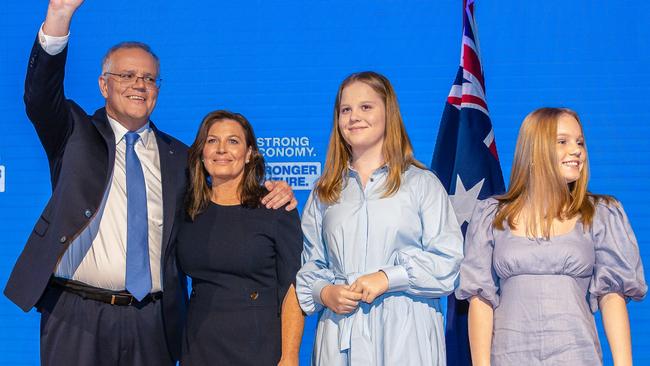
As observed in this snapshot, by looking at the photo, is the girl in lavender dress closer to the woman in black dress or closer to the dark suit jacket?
the woman in black dress

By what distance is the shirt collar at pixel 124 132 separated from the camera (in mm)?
2910

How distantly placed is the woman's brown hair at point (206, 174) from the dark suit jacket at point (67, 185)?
0.07m

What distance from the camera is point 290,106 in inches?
156

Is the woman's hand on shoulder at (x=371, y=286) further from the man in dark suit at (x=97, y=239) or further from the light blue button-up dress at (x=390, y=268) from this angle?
the man in dark suit at (x=97, y=239)

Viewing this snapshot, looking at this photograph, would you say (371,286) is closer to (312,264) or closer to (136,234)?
(312,264)

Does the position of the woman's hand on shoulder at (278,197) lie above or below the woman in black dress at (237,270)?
above

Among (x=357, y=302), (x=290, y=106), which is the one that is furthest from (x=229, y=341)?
(x=290, y=106)

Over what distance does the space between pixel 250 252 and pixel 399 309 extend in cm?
55

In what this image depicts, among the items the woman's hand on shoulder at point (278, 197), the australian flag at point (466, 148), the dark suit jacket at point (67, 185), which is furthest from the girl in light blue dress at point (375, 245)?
the australian flag at point (466, 148)

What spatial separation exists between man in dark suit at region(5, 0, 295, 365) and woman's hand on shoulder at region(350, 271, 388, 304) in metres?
0.51

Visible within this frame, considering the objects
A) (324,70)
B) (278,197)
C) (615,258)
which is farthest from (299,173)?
(615,258)

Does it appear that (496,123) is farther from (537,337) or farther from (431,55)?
(537,337)

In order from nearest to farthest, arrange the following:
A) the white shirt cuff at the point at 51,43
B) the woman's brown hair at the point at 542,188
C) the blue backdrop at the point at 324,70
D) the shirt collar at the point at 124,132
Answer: the woman's brown hair at the point at 542,188, the white shirt cuff at the point at 51,43, the shirt collar at the point at 124,132, the blue backdrop at the point at 324,70

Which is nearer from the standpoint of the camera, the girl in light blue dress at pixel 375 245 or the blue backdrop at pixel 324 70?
the girl in light blue dress at pixel 375 245
